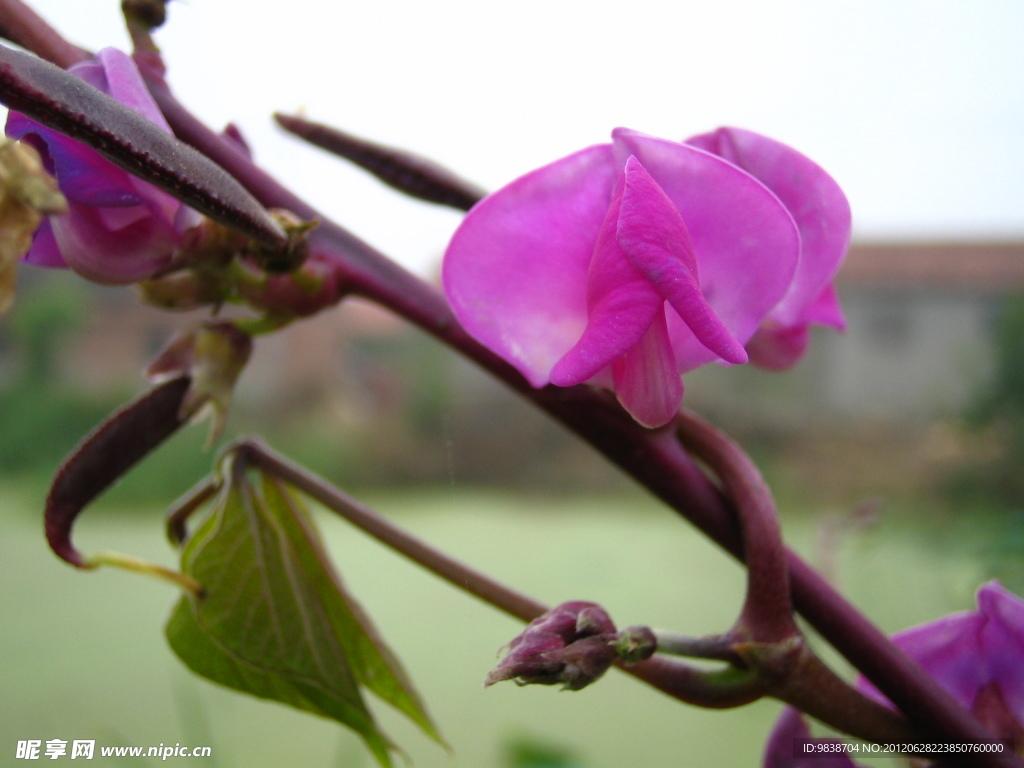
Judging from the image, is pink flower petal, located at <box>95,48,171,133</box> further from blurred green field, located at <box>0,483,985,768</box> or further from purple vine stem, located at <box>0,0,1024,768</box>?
blurred green field, located at <box>0,483,985,768</box>

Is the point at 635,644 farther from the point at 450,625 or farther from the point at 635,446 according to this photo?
the point at 450,625

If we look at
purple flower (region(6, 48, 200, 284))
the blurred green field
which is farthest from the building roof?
purple flower (region(6, 48, 200, 284))

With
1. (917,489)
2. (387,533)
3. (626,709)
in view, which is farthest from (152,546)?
(917,489)

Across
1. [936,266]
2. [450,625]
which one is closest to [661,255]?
[450,625]

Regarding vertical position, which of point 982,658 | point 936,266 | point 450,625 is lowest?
point 450,625

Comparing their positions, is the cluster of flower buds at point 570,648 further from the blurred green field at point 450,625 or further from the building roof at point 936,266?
the building roof at point 936,266

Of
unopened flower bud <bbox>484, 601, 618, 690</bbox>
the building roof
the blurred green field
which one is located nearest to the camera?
unopened flower bud <bbox>484, 601, 618, 690</bbox>
